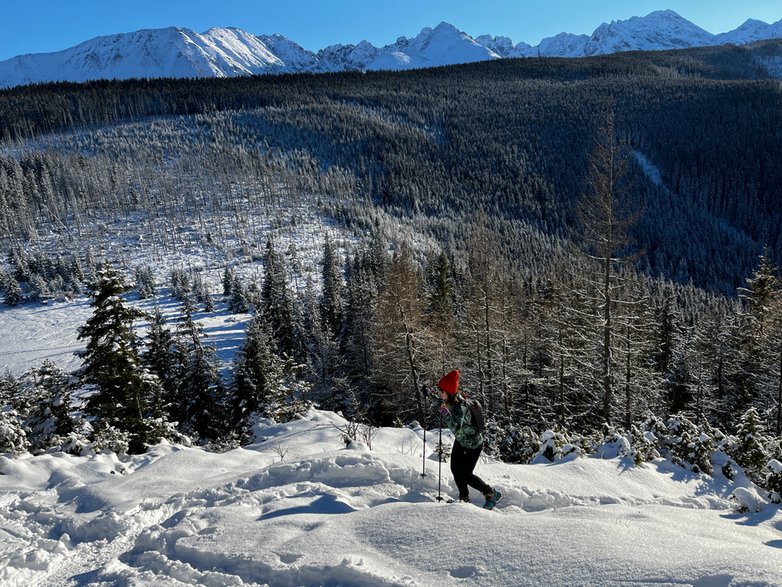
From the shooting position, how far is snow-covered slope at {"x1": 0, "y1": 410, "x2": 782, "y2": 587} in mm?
4145

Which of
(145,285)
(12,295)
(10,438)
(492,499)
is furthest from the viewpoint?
(145,285)

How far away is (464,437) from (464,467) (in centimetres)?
43

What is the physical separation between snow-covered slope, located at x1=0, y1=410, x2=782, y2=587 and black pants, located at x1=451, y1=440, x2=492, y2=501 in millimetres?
395

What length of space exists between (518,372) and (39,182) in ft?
507

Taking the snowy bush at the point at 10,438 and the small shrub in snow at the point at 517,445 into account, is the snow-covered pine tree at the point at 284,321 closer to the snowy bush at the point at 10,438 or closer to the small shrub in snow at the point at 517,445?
the small shrub in snow at the point at 517,445

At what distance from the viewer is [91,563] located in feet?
16.9

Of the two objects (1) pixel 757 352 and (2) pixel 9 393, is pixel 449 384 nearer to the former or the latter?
(1) pixel 757 352

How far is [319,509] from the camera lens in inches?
235

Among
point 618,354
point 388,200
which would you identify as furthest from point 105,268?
point 388,200

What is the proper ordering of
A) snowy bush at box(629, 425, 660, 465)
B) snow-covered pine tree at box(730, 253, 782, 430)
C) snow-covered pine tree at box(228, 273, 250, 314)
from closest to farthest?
snowy bush at box(629, 425, 660, 465) < snow-covered pine tree at box(730, 253, 782, 430) < snow-covered pine tree at box(228, 273, 250, 314)

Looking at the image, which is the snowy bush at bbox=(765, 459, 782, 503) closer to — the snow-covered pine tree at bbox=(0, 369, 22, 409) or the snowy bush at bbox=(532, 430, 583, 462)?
the snowy bush at bbox=(532, 430, 583, 462)

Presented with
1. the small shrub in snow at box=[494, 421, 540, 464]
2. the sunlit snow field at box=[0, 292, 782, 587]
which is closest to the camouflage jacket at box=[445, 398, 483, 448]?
the sunlit snow field at box=[0, 292, 782, 587]

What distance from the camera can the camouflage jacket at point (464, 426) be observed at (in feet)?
19.9

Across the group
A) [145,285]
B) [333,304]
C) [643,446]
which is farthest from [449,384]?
[145,285]
